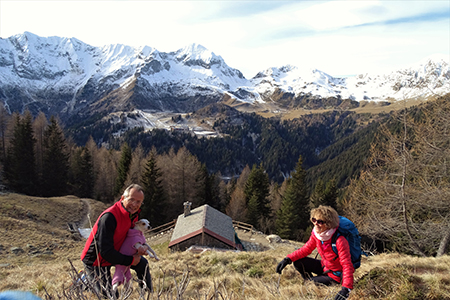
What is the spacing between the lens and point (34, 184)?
3316cm

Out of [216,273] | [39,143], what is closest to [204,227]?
[216,273]

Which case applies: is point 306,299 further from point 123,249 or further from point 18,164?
point 18,164

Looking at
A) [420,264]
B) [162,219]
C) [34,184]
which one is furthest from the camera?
[34,184]

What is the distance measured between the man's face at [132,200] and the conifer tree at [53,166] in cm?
3744

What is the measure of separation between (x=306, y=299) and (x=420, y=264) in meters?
3.84

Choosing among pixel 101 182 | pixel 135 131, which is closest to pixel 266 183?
pixel 101 182

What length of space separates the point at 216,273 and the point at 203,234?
38.8 ft

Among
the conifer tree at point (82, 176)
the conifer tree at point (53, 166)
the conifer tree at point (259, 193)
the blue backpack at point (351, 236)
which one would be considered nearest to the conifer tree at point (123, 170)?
the conifer tree at point (82, 176)

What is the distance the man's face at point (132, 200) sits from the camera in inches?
150

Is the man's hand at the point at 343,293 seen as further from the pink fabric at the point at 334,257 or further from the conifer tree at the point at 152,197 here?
the conifer tree at the point at 152,197

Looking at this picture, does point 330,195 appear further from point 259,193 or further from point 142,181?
point 142,181

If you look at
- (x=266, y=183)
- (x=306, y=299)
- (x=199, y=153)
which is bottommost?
(x=199, y=153)

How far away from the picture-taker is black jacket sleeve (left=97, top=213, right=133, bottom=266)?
363cm

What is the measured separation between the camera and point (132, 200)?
3.81 meters
